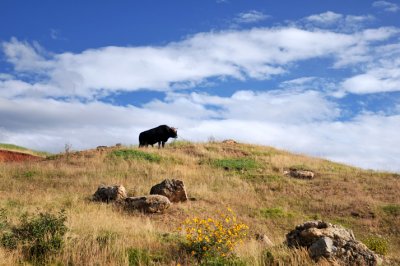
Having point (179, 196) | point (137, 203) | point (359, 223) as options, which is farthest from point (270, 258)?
point (359, 223)

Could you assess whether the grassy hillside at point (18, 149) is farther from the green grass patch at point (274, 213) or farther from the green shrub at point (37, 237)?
the green shrub at point (37, 237)

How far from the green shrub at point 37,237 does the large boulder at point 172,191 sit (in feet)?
24.9

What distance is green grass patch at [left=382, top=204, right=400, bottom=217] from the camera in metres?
20.4

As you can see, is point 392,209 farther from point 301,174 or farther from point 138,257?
point 138,257

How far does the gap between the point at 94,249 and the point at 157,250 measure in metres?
1.46

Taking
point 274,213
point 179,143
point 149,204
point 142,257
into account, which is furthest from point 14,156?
point 142,257

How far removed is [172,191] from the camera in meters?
18.8

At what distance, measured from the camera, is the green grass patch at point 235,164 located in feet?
94.9

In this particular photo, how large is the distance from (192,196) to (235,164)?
9643 mm

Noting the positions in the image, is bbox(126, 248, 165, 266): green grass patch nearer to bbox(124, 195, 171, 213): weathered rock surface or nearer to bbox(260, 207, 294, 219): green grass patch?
bbox(124, 195, 171, 213): weathered rock surface

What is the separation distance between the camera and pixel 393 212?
2048 cm

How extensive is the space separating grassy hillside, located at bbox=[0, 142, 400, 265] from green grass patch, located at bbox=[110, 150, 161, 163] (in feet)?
0.21

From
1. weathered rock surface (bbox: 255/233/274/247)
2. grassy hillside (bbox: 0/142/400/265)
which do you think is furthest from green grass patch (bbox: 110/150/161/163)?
weathered rock surface (bbox: 255/233/274/247)

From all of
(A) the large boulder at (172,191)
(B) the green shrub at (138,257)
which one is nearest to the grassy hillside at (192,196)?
(B) the green shrub at (138,257)
